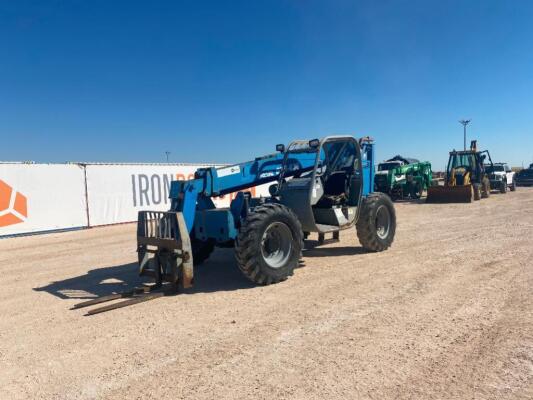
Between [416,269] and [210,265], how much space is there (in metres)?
3.73

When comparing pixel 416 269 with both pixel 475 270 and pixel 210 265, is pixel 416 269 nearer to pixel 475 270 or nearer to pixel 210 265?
pixel 475 270

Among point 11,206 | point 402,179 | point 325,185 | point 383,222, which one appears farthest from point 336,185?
point 402,179

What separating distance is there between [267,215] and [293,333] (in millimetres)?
2124

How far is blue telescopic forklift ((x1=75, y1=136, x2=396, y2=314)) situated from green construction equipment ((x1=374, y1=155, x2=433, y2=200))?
505 inches

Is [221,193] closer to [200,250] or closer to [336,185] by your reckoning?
[200,250]

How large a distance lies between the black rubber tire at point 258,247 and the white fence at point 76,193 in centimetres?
1023

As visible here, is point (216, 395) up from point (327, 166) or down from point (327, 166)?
down

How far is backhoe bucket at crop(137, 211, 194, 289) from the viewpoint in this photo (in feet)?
19.3

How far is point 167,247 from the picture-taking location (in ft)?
19.7

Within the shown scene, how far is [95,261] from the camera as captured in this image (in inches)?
350

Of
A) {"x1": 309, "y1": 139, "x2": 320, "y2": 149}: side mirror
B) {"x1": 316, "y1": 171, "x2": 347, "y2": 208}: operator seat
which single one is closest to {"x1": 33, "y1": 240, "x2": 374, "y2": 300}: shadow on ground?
{"x1": 316, "y1": 171, "x2": 347, "y2": 208}: operator seat

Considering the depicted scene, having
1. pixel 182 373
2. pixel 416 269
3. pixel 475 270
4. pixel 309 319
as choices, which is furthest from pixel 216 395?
pixel 475 270

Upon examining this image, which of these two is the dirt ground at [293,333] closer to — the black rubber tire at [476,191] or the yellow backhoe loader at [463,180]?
the yellow backhoe loader at [463,180]

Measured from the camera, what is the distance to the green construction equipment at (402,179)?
70.6ft
